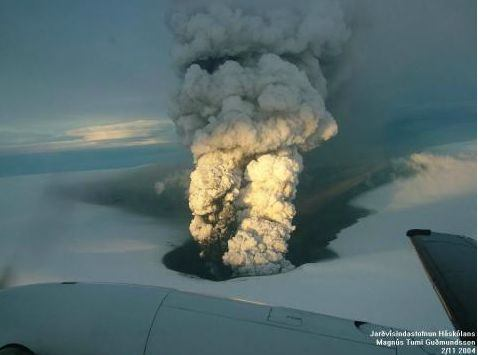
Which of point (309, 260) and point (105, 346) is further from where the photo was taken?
point (309, 260)

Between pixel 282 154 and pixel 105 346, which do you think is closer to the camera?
pixel 105 346

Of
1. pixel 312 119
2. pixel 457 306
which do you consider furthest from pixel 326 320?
pixel 312 119

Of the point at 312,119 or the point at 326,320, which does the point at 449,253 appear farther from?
the point at 312,119

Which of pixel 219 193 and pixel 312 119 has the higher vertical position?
pixel 312 119

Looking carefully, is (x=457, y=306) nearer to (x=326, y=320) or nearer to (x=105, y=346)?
(x=326, y=320)

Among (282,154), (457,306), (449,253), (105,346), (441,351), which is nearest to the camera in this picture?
(105,346)

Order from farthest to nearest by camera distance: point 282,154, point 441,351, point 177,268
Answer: point 177,268, point 282,154, point 441,351

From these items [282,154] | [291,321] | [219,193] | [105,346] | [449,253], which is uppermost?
[282,154]

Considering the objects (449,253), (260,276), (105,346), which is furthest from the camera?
(260,276)

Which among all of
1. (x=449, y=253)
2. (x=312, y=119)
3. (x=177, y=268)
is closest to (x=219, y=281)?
(x=177, y=268)
